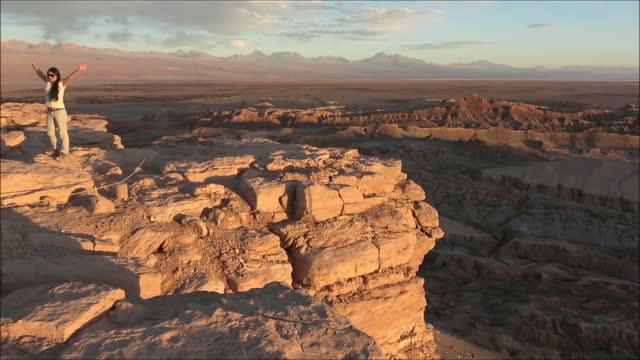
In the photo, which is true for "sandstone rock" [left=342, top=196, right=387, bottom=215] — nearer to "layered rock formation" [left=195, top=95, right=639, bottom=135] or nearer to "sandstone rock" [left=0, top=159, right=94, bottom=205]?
"sandstone rock" [left=0, top=159, right=94, bottom=205]

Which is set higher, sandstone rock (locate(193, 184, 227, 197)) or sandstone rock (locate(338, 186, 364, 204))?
sandstone rock (locate(193, 184, 227, 197))

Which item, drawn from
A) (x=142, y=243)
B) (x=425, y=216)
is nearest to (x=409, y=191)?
(x=425, y=216)

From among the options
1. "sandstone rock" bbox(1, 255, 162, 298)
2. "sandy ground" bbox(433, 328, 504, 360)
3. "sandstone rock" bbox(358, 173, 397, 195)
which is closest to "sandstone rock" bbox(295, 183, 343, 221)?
"sandstone rock" bbox(358, 173, 397, 195)

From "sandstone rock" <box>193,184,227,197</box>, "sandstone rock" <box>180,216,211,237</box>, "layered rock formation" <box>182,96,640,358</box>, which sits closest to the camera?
"sandstone rock" <box>180,216,211,237</box>

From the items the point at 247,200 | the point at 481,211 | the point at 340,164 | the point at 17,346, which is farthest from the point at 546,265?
the point at 17,346

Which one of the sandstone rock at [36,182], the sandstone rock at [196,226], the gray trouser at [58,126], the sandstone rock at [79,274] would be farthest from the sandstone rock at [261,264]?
the gray trouser at [58,126]

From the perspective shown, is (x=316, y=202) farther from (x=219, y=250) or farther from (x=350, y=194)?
(x=219, y=250)

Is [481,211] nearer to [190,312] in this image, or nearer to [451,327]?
[451,327]
